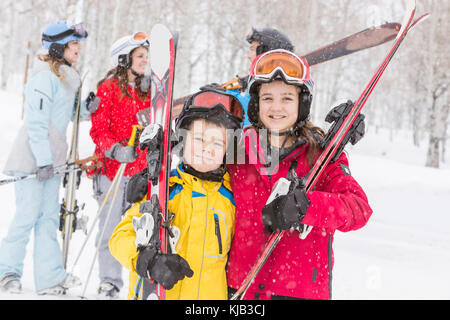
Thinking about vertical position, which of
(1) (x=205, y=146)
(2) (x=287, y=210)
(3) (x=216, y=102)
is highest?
(3) (x=216, y=102)

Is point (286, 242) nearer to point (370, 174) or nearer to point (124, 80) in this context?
point (124, 80)

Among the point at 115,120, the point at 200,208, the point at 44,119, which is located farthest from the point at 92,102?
the point at 200,208

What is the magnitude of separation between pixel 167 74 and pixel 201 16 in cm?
1938

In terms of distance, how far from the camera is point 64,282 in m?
3.64

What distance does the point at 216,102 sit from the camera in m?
2.02

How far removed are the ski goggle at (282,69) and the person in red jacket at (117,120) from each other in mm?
1840

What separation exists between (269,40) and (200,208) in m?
1.87

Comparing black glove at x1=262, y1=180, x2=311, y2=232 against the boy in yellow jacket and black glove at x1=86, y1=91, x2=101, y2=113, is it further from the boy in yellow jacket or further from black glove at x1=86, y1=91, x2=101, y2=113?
black glove at x1=86, y1=91, x2=101, y2=113

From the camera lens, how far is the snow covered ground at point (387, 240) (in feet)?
14.7

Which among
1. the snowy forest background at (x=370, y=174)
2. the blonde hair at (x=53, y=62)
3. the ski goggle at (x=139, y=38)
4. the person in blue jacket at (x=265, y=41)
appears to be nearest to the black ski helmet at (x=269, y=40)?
the person in blue jacket at (x=265, y=41)

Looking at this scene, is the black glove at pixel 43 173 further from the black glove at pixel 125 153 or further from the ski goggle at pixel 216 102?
the ski goggle at pixel 216 102

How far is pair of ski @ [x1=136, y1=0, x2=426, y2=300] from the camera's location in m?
1.69

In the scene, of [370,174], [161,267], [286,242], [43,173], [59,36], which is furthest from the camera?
[370,174]

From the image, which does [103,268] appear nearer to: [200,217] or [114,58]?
[114,58]
